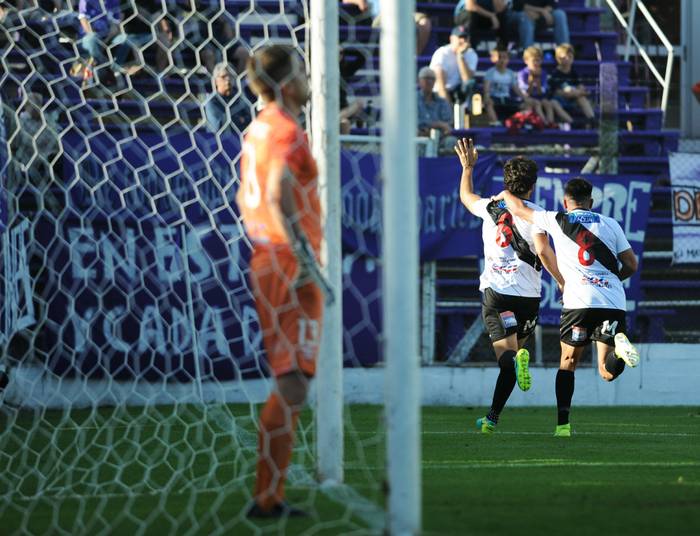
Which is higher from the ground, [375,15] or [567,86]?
[375,15]

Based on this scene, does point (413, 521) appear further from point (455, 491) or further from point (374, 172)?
point (374, 172)

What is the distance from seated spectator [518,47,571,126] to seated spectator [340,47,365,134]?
152 inches

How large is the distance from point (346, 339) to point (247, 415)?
6.59 feet

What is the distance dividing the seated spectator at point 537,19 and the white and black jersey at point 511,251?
8441mm

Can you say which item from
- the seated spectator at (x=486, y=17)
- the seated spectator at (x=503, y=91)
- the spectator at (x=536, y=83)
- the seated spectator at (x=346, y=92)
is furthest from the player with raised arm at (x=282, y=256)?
the seated spectator at (x=486, y=17)

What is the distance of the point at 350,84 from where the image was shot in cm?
1118

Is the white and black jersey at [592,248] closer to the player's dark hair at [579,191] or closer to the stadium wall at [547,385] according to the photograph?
the player's dark hair at [579,191]

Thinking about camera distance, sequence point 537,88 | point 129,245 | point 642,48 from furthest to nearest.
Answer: point 642,48 → point 537,88 → point 129,245

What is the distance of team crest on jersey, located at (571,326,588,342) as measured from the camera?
29.0 feet

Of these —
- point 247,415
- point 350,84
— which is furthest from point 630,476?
point 350,84

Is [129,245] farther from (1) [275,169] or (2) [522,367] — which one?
(1) [275,169]

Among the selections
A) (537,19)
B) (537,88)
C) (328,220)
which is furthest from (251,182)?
(537,19)

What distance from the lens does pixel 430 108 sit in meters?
14.0

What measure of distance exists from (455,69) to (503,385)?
7.41 m
